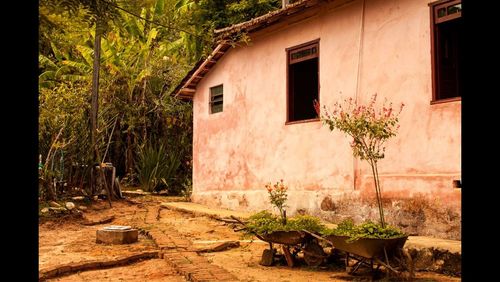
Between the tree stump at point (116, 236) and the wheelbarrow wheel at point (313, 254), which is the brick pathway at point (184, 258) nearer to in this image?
the tree stump at point (116, 236)

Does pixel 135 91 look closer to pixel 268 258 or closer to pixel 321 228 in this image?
pixel 268 258

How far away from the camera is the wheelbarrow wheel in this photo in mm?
6391

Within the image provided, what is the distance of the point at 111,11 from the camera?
118 inches

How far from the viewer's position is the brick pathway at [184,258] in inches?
215

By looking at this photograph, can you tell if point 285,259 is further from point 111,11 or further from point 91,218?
point 91,218

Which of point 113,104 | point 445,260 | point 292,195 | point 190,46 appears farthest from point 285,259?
point 190,46

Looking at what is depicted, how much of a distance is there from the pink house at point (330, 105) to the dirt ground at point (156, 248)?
1.31m

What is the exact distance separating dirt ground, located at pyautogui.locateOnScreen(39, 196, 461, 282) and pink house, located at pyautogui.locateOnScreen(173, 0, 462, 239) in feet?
4.30

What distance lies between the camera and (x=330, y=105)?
8.92 metres

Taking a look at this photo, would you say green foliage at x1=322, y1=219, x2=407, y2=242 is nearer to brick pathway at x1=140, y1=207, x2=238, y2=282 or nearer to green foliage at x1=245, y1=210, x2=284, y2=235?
green foliage at x1=245, y1=210, x2=284, y2=235

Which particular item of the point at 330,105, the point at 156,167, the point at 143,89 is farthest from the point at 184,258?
the point at 143,89

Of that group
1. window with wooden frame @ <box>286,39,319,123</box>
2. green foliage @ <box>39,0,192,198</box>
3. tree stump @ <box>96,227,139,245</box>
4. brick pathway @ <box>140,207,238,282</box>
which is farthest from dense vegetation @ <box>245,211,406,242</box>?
green foliage @ <box>39,0,192,198</box>
